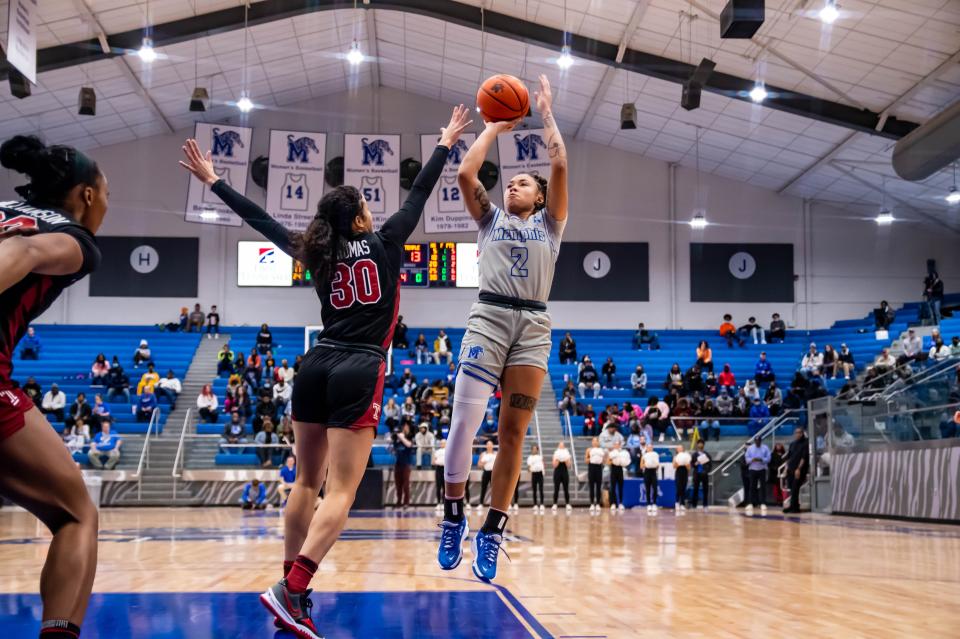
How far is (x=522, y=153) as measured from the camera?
61.4 ft

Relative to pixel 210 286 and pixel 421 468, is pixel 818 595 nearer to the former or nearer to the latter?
pixel 421 468

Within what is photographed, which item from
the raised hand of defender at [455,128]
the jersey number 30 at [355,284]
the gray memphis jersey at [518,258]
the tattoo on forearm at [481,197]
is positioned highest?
the raised hand of defender at [455,128]

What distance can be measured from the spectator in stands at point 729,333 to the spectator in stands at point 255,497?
1492 cm

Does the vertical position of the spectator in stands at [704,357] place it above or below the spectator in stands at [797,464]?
above

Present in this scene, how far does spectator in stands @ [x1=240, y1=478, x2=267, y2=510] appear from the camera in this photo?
759 inches

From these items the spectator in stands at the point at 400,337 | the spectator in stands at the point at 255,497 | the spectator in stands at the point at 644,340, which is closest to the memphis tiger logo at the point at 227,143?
the spectator in stands at the point at 255,497

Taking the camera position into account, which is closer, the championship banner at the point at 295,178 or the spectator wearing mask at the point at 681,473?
the championship banner at the point at 295,178

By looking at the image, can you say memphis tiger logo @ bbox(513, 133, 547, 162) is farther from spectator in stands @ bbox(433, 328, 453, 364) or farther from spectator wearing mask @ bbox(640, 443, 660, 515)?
spectator in stands @ bbox(433, 328, 453, 364)

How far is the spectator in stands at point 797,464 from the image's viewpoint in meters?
17.9

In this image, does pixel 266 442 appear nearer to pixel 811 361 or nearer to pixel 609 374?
pixel 609 374

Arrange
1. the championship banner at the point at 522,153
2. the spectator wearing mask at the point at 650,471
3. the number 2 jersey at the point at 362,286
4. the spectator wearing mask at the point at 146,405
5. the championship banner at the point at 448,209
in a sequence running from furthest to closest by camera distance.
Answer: the spectator wearing mask at the point at 146,405 → the championship banner at the point at 448,209 → the spectator wearing mask at the point at 650,471 → the championship banner at the point at 522,153 → the number 2 jersey at the point at 362,286

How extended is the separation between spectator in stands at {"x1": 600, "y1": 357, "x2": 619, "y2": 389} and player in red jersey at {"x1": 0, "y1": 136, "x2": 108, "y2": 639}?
22.9 metres

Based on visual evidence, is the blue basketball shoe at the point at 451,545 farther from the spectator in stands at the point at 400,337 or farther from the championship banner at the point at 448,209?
the spectator in stands at the point at 400,337

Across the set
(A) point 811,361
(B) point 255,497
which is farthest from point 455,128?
(A) point 811,361
